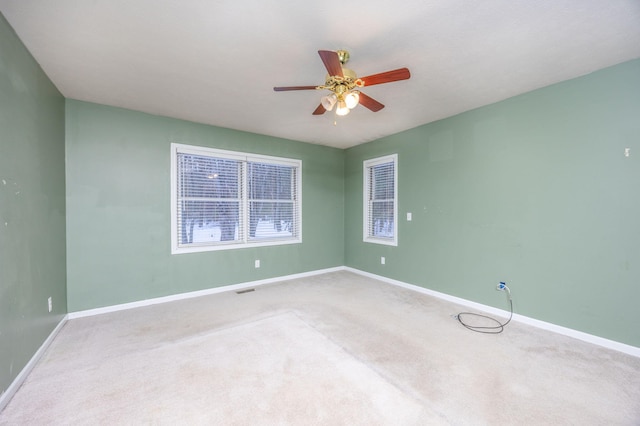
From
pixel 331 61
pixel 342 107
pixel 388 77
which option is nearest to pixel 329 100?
pixel 342 107

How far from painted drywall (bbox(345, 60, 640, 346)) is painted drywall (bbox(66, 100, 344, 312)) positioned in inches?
113

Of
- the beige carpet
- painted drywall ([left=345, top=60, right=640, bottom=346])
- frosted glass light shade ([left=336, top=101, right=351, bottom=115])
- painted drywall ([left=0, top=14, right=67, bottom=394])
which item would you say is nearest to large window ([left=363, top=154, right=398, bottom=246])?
painted drywall ([left=345, top=60, right=640, bottom=346])

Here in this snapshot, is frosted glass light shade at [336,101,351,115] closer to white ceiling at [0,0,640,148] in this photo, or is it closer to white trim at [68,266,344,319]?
white ceiling at [0,0,640,148]

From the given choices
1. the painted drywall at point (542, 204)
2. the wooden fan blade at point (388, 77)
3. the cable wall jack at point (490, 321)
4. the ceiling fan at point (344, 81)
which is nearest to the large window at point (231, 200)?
the painted drywall at point (542, 204)

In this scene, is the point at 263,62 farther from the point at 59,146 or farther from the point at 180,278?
the point at 180,278

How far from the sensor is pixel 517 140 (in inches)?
116

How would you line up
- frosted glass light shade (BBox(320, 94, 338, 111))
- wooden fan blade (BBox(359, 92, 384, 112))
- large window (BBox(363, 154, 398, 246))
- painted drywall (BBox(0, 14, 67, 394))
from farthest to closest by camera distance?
large window (BBox(363, 154, 398, 246)) < wooden fan blade (BBox(359, 92, 384, 112)) < frosted glass light shade (BBox(320, 94, 338, 111)) < painted drywall (BBox(0, 14, 67, 394))

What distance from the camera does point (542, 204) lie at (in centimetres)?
277

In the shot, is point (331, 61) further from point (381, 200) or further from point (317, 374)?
point (381, 200)

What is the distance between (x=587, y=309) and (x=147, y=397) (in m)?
3.80

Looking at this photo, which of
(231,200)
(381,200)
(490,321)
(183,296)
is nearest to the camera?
(490,321)

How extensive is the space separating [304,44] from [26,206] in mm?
2541

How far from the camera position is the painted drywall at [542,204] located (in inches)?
90.6

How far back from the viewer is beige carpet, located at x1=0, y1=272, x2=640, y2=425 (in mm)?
1585
